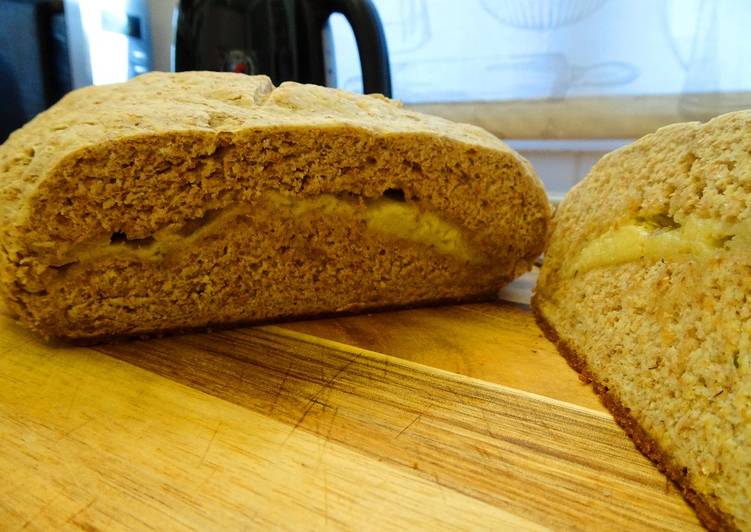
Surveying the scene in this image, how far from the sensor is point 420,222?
5.93ft

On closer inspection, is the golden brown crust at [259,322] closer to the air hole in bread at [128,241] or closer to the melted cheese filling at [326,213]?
the melted cheese filling at [326,213]

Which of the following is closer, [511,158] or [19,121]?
[511,158]

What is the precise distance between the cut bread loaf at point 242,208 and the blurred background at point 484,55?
2.41 feet

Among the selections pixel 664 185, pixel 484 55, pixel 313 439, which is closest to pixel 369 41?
pixel 484 55

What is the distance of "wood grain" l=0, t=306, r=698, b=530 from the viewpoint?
0.96 m

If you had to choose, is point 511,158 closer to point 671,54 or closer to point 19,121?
point 671,54

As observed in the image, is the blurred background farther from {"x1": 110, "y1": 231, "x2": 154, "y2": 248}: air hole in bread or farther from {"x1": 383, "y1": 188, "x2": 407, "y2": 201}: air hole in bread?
{"x1": 110, "y1": 231, "x2": 154, "y2": 248}: air hole in bread

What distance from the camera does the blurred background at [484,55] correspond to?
2.51 m

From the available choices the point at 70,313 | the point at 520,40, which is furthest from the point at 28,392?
the point at 520,40

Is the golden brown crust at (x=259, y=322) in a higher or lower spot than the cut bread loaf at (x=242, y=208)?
lower

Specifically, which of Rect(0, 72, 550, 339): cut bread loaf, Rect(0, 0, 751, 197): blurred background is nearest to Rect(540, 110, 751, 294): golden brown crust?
Rect(0, 72, 550, 339): cut bread loaf

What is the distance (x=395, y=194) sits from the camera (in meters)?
1.76

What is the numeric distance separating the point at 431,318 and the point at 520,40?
1989 mm

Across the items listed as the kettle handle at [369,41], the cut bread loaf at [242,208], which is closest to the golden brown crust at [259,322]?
the cut bread loaf at [242,208]
